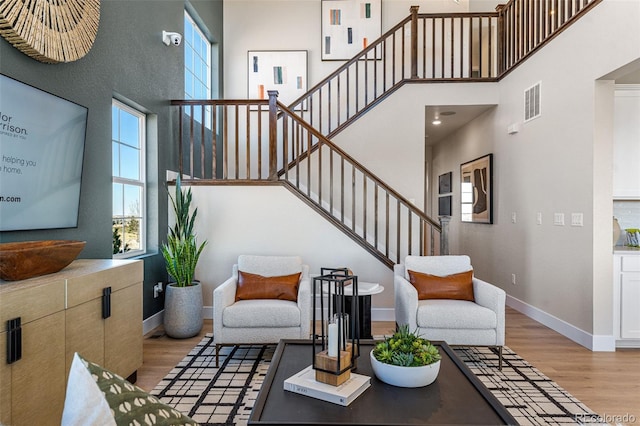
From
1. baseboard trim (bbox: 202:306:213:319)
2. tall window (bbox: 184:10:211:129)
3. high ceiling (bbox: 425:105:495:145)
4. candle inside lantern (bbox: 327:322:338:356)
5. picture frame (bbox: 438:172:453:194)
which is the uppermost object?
tall window (bbox: 184:10:211:129)

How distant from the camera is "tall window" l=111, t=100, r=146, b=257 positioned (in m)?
3.48

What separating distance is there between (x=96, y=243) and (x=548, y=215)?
168 inches

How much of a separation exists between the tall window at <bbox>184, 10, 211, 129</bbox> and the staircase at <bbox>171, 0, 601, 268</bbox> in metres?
0.24

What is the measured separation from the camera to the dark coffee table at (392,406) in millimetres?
1492

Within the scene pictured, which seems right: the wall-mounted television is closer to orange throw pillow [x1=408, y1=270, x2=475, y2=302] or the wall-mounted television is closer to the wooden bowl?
the wooden bowl

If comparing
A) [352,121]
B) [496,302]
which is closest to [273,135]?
[352,121]

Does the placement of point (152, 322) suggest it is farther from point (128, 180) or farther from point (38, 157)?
point (38, 157)

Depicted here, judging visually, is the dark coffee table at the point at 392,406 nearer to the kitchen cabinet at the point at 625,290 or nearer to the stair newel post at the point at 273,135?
the kitchen cabinet at the point at 625,290

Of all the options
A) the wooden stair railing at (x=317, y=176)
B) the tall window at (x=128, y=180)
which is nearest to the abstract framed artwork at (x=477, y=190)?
the wooden stair railing at (x=317, y=176)

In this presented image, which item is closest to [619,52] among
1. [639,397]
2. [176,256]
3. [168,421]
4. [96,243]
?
[639,397]

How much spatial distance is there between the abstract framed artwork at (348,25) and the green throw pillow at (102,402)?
20.7 ft

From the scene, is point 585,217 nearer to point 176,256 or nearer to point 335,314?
point 335,314

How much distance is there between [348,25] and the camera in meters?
6.33

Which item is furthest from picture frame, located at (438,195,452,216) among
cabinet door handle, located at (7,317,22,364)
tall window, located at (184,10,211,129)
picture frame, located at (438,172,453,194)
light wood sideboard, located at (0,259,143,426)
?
cabinet door handle, located at (7,317,22,364)
